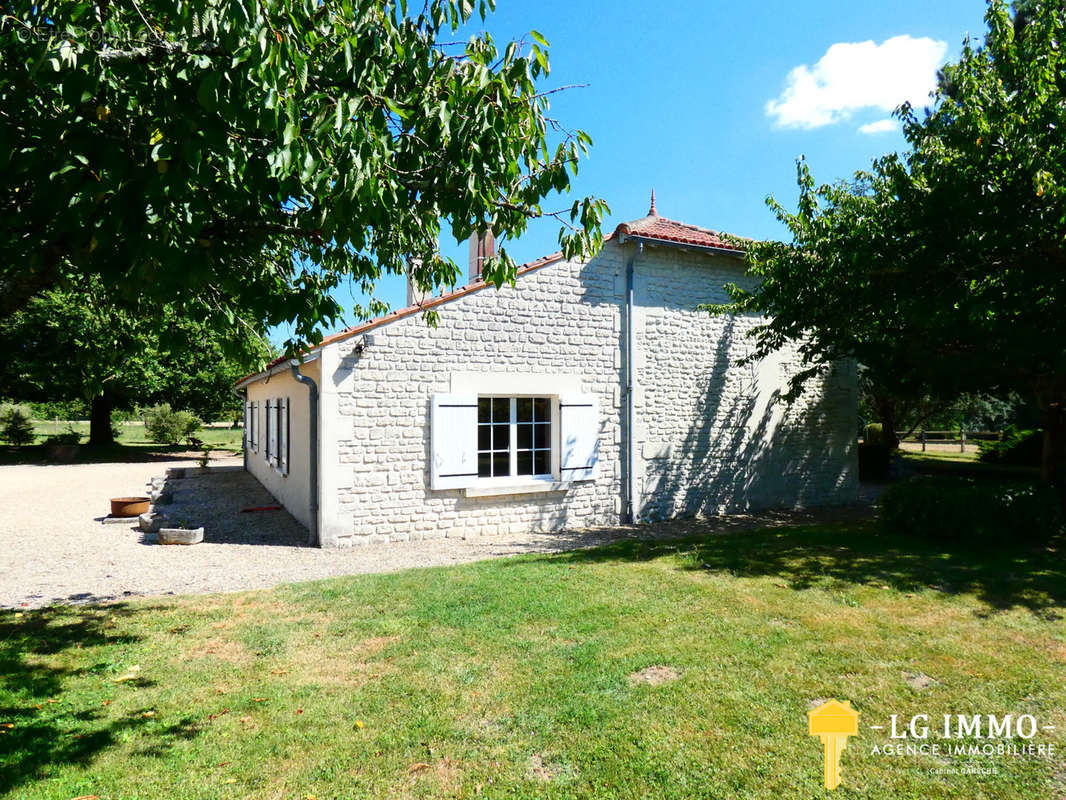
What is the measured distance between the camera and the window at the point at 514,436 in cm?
894

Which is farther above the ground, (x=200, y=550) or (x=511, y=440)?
(x=511, y=440)

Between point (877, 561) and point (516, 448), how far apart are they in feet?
16.4

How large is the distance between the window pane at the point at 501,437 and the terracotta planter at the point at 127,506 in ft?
22.2

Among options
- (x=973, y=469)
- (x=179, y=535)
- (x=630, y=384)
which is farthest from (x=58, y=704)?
(x=973, y=469)

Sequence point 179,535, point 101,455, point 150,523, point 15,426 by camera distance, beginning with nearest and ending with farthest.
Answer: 1. point 179,535
2. point 150,523
3. point 101,455
4. point 15,426

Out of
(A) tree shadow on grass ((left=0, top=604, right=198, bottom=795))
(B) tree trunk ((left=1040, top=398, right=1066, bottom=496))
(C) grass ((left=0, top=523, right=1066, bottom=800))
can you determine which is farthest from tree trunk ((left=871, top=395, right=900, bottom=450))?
(A) tree shadow on grass ((left=0, top=604, right=198, bottom=795))

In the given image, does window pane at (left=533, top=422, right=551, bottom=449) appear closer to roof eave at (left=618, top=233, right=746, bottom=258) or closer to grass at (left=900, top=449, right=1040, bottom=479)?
roof eave at (left=618, top=233, right=746, bottom=258)

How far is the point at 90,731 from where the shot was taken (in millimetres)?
3297

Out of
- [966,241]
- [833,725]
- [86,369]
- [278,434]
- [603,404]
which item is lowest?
[833,725]

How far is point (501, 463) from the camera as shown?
903 cm

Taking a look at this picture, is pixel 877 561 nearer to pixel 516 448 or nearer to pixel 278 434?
pixel 516 448

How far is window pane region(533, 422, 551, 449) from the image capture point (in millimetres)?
9320

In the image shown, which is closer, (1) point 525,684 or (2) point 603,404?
(1) point 525,684

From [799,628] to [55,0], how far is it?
6.22 metres
